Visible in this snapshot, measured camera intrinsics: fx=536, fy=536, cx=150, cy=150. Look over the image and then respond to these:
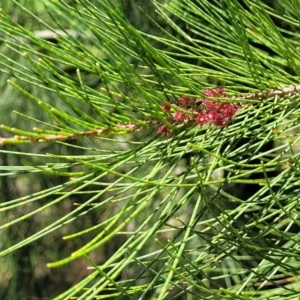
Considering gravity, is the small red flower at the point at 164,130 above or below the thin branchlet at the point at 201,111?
below

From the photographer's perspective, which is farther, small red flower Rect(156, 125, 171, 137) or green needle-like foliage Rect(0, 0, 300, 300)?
small red flower Rect(156, 125, 171, 137)

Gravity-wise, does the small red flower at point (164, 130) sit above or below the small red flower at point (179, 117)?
below

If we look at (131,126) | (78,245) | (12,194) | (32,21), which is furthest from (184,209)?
(131,126)

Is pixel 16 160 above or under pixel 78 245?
above

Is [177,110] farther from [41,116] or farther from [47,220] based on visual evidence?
[47,220]

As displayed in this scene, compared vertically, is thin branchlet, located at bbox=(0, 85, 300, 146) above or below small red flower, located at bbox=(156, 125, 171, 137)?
above

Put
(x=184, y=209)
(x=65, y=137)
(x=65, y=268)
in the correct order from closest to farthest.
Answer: (x=65, y=137) → (x=184, y=209) → (x=65, y=268)

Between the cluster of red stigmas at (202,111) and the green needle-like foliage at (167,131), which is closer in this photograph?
the green needle-like foliage at (167,131)

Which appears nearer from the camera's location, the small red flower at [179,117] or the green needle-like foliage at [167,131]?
the green needle-like foliage at [167,131]
